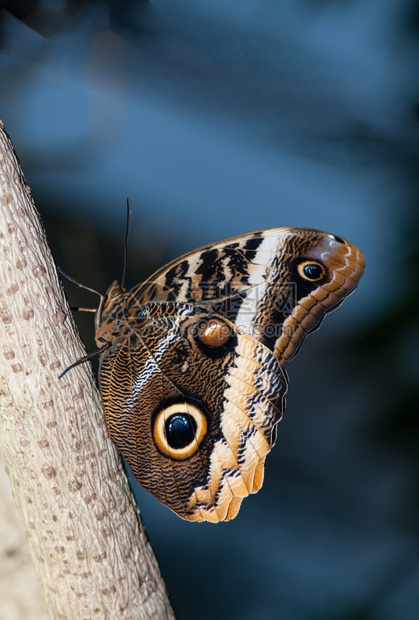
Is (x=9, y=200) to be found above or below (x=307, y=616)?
above

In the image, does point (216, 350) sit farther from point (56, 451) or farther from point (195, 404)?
point (56, 451)

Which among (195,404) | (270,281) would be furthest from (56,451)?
(270,281)

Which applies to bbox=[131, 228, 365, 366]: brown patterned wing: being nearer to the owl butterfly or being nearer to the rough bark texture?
the owl butterfly

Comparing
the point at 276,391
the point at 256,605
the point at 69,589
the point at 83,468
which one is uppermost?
the point at 276,391

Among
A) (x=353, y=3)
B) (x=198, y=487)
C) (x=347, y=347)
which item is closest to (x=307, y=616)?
(x=347, y=347)

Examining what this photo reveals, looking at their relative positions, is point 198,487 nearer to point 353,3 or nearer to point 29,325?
point 29,325

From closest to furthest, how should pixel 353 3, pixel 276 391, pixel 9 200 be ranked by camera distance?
pixel 9 200 < pixel 276 391 < pixel 353 3

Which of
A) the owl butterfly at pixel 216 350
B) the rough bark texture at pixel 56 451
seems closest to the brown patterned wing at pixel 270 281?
the owl butterfly at pixel 216 350

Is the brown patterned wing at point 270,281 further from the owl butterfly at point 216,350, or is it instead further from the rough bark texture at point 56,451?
the rough bark texture at point 56,451
